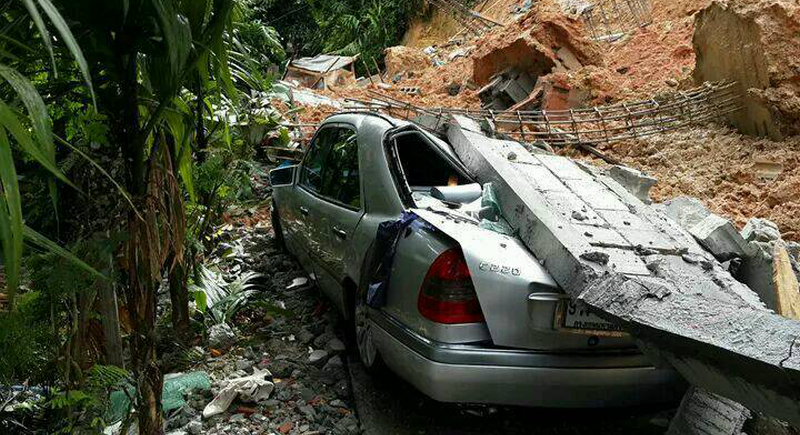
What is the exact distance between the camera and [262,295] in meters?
5.21

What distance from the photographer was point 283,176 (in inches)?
213

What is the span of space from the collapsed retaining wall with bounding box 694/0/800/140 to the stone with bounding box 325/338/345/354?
4.72 m

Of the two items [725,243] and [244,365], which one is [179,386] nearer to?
[244,365]

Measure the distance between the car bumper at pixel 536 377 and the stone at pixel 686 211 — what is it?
110 centimetres

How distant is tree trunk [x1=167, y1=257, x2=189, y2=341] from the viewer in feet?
12.7

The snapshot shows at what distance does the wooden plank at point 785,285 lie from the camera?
3012 millimetres

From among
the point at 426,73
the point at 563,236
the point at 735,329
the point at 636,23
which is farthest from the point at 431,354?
the point at 426,73

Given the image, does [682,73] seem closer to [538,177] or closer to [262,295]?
[538,177]

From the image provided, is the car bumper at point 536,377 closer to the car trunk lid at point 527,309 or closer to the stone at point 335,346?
the car trunk lid at point 527,309

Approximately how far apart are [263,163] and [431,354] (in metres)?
6.28

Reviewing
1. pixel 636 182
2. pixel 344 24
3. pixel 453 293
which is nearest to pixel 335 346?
pixel 453 293

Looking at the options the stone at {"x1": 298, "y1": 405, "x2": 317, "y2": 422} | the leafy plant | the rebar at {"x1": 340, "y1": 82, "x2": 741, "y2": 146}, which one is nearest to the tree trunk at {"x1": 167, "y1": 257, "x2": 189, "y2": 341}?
the leafy plant

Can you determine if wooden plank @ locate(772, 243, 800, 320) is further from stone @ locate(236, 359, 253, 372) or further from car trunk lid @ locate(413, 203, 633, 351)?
stone @ locate(236, 359, 253, 372)

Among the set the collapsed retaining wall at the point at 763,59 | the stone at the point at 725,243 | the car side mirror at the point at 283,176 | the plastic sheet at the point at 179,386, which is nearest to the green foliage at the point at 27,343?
the plastic sheet at the point at 179,386
